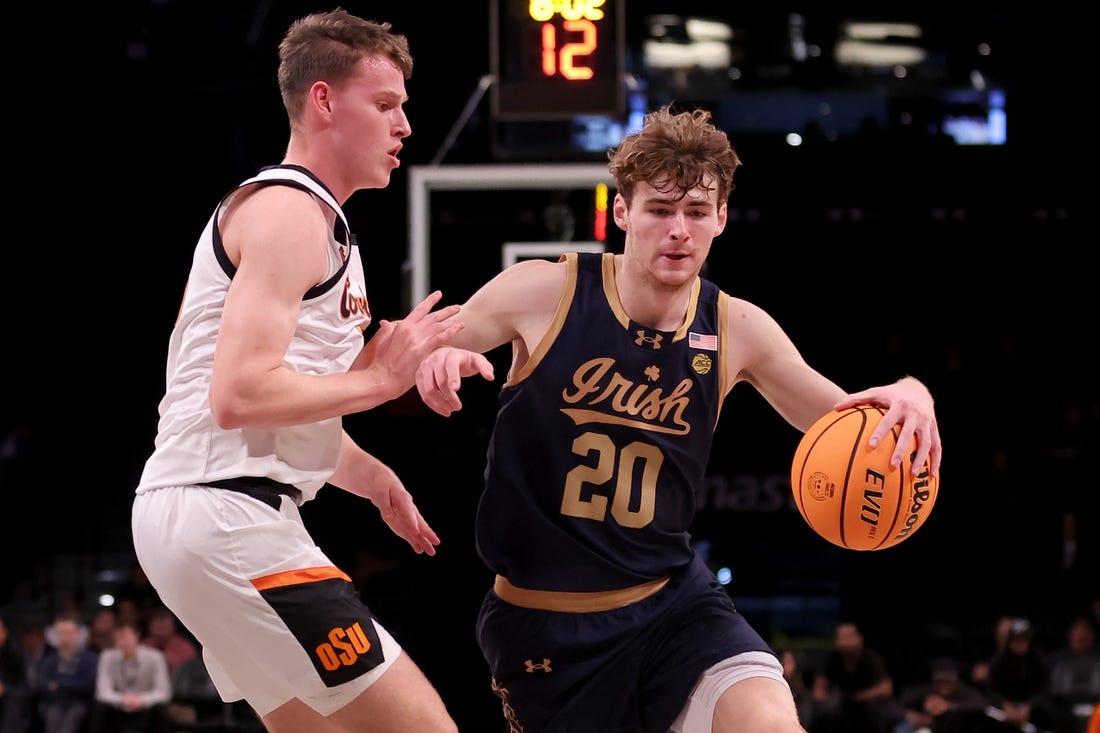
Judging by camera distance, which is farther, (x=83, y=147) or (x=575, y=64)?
(x=83, y=147)

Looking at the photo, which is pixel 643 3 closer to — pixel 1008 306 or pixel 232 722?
pixel 1008 306

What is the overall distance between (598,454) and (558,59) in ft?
13.4

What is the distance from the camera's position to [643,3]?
1612cm

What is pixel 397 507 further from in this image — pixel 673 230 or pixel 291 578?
pixel 673 230

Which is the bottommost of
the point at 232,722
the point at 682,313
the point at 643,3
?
the point at 232,722

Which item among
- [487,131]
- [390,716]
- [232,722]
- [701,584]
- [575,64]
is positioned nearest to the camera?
[390,716]

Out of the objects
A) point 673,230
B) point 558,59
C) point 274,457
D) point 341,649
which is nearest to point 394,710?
point 341,649

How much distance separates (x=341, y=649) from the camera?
288 cm

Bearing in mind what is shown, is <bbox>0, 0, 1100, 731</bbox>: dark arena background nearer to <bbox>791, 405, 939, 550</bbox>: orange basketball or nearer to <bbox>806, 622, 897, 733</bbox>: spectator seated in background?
<bbox>806, 622, 897, 733</bbox>: spectator seated in background

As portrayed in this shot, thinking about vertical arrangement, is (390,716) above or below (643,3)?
below

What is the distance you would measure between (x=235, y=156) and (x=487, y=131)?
2799mm

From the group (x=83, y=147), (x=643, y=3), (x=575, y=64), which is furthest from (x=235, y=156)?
(x=575, y=64)

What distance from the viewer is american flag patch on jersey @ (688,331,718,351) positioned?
363cm

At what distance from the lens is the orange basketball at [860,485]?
132 inches
